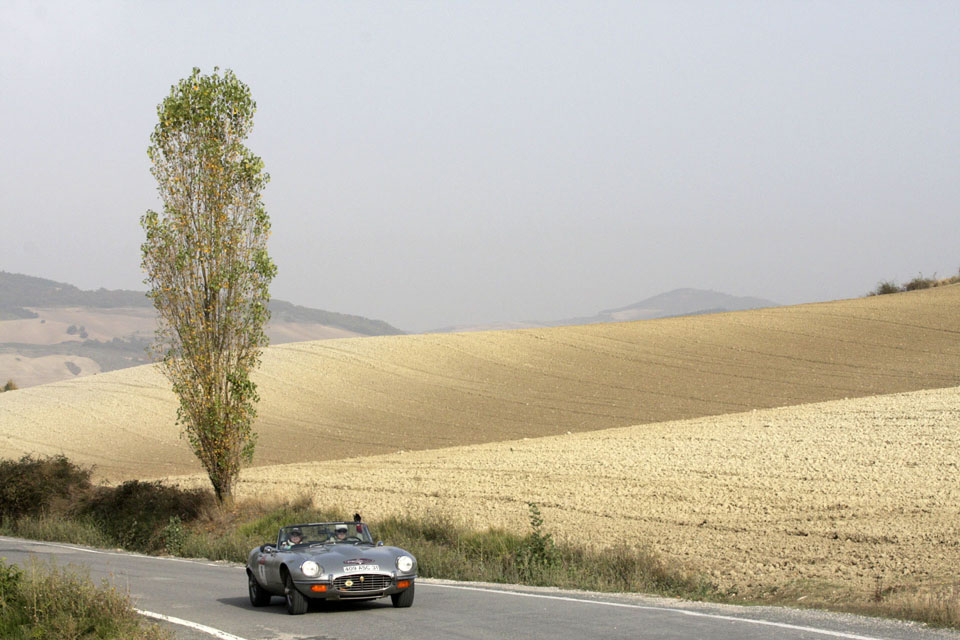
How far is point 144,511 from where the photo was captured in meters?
27.4

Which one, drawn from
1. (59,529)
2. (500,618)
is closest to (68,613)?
(500,618)

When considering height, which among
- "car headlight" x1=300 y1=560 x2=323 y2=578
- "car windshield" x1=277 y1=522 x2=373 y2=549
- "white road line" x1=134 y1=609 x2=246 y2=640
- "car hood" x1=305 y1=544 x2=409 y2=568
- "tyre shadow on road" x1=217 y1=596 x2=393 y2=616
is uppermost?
"car windshield" x1=277 y1=522 x2=373 y2=549

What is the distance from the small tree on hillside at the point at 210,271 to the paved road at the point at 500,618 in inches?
424

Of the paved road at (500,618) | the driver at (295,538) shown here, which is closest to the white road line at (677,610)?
the paved road at (500,618)

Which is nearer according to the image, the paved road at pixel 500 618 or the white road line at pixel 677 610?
the white road line at pixel 677 610

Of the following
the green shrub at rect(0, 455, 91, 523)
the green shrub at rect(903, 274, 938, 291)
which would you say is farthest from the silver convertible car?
the green shrub at rect(903, 274, 938, 291)

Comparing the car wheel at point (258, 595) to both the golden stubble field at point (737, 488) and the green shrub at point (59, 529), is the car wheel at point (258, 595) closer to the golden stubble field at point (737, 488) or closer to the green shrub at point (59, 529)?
the golden stubble field at point (737, 488)

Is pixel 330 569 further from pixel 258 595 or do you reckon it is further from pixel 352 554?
pixel 258 595

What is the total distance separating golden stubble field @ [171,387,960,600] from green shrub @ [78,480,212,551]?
73.6 inches

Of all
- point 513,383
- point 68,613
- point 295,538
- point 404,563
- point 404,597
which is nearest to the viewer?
point 68,613

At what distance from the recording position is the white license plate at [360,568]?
1253 centimetres

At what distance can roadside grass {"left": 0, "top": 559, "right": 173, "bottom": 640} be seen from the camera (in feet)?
34.6

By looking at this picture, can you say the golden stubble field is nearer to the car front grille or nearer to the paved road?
the paved road

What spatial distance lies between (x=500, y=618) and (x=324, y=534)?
309 cm
